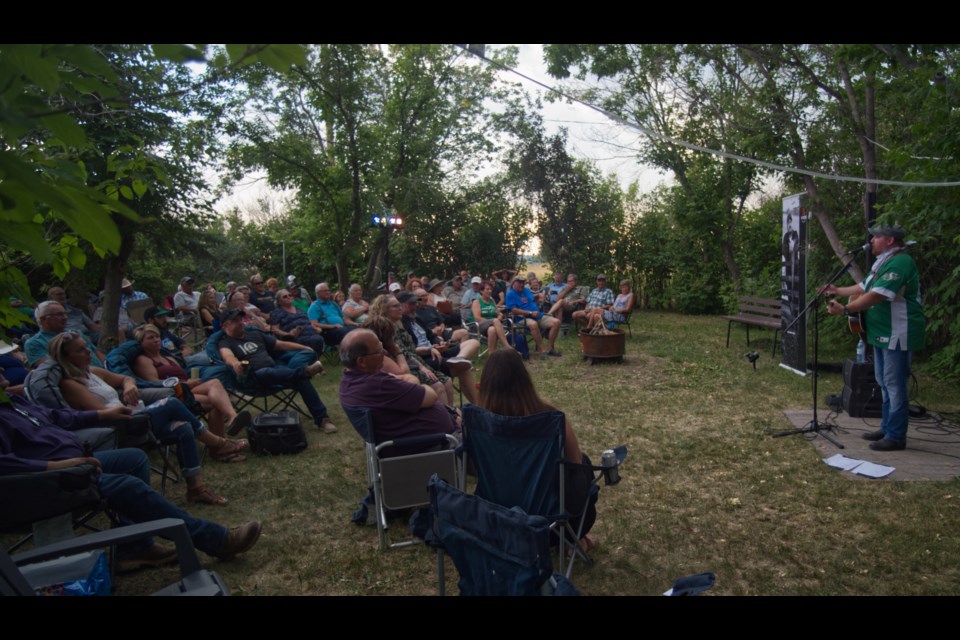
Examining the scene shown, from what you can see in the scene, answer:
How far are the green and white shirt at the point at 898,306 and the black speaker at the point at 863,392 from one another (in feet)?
2.90

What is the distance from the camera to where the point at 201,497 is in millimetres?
3965

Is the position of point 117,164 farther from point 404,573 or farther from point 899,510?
point 899,510

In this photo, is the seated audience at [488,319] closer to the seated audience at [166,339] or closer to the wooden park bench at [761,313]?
the wooden park bench at [761,313]

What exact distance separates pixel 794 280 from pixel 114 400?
7006mm

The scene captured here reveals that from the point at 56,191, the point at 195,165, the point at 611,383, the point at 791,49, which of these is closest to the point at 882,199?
the point at 791,49

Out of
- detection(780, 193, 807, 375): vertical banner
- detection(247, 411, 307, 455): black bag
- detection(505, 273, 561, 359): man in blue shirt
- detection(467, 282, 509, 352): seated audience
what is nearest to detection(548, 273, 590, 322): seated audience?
detection(505, 273, 561, 359): man in blue shirt

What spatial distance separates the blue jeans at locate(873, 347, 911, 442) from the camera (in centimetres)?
443

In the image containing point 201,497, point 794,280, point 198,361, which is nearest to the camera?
point 201,497

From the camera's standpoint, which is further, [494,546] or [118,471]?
[118,471]

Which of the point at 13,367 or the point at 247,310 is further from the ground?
the point at 247,310

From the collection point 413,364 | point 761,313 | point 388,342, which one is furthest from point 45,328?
point 761,313

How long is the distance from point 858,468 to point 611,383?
3.28 metres

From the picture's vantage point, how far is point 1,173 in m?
0.94

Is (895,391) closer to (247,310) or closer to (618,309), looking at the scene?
(618,309)
